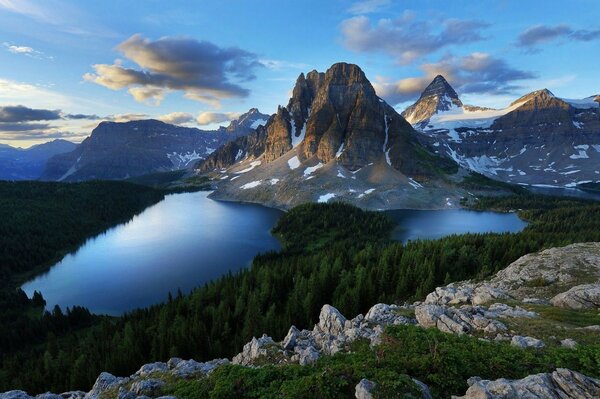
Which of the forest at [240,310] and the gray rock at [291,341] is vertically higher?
the gray rock at [291,341]

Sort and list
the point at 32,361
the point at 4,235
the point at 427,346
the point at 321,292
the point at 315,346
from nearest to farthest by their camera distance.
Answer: the point at 427,346
the point at 315,346
the point at 32,361
the point at 321,292
the point at 4,235

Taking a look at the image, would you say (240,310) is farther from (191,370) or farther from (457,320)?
(457,320)

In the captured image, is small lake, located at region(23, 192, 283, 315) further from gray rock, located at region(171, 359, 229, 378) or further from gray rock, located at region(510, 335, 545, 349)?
gray rock, located at region(510, 335, 545, 349)

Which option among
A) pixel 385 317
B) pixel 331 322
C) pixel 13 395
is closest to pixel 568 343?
pixel 385 317

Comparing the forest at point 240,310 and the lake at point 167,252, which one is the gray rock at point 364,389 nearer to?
the forest at point 240,310

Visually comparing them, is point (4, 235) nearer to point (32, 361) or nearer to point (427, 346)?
point (32, 361)

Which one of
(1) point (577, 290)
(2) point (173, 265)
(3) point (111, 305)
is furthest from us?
(2) point (173, 265)

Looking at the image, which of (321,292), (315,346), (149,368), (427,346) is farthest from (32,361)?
(427,346)

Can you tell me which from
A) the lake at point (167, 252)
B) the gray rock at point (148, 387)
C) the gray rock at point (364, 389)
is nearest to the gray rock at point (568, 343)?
the gray rock at point (364, 389)
